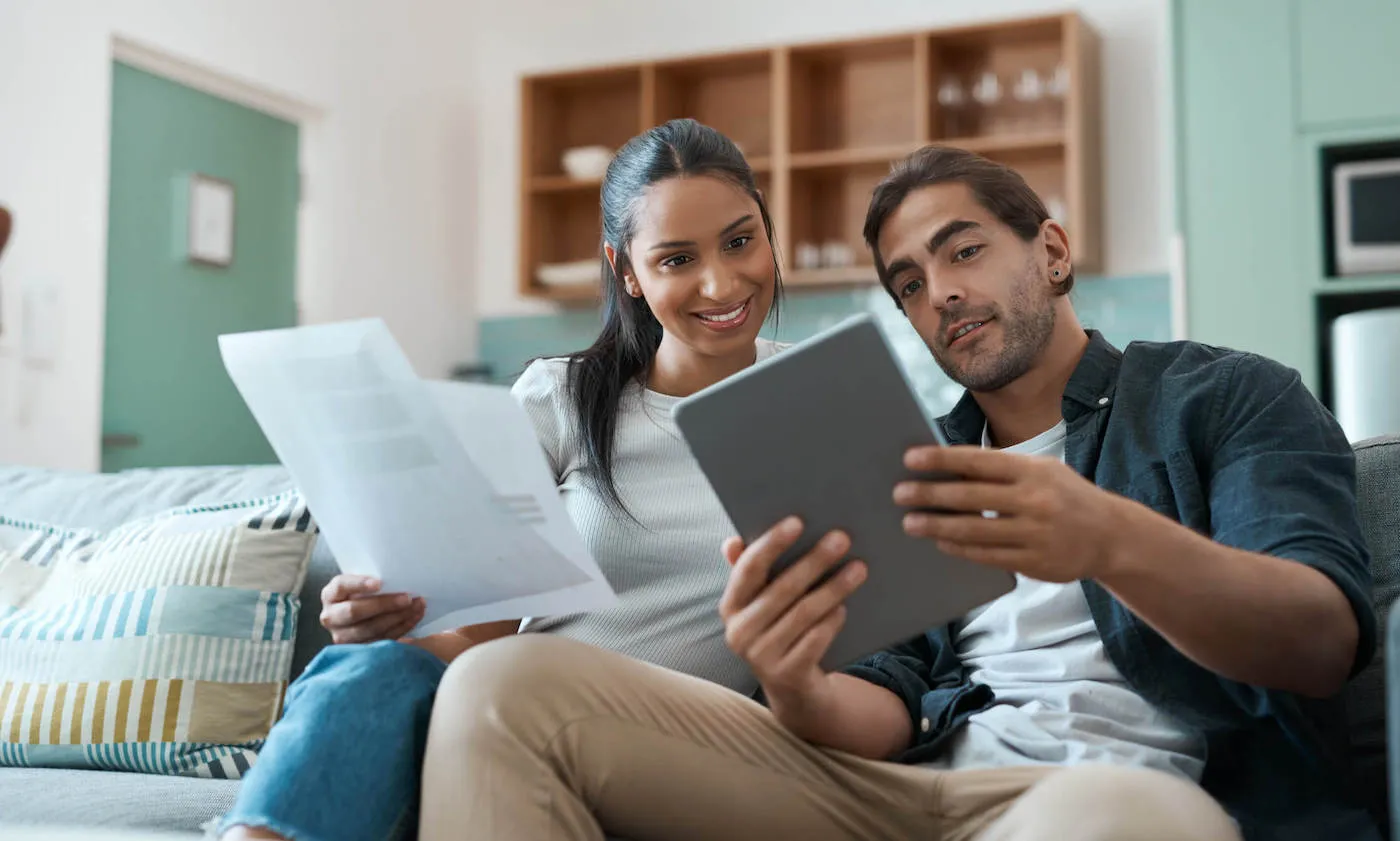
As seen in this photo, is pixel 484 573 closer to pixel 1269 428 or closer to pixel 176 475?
pixel 1269 428

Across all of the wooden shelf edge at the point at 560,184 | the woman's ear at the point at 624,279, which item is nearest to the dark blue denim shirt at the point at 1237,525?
the woman's ear at the point at 624,279

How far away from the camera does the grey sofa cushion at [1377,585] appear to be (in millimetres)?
1319

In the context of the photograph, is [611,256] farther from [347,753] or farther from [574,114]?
[574,114]

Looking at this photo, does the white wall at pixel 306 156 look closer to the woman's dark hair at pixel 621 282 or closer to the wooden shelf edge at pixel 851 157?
the wooden shelf edge at pixel 851 157

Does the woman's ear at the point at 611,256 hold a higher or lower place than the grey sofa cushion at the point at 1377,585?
higher

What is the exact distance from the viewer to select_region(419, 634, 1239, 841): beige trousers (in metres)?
1.14

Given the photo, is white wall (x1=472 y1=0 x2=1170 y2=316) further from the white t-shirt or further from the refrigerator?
the white t-shirt

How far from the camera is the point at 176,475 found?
2137 millimetres

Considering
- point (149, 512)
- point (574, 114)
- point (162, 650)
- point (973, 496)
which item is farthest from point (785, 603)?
point (574, 114)

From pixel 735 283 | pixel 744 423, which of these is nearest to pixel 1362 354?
pixel 735 283

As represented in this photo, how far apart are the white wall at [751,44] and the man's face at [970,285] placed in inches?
113

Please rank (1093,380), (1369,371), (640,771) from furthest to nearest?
1. (1369,371)
2. (1093,380)
3. (640,771)

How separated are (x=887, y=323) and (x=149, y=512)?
3086 millimetres

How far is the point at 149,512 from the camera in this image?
207cm
